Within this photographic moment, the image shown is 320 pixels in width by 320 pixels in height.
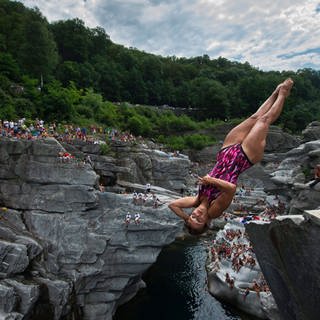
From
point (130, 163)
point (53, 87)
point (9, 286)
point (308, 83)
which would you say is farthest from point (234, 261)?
point (308, 83)

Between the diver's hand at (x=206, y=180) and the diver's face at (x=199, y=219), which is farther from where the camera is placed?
the diver's face at (x=199, y=219)

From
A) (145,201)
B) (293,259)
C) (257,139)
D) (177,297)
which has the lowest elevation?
(177,297)

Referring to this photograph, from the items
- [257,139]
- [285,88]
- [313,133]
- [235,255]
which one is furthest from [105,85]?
[257,139]

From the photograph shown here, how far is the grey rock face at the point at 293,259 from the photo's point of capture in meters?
7.63

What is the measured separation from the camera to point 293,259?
8.38 meters

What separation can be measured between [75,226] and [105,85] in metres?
43.0

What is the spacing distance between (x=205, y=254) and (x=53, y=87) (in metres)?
22.2

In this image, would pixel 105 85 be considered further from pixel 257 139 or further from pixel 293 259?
pixel 257 139

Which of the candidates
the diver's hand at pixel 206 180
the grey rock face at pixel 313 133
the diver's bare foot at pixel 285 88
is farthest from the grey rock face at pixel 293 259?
the grey rock face at pixel 313 133

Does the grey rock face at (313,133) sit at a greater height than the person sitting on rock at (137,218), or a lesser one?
greater

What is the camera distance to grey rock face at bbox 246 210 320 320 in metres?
7.63

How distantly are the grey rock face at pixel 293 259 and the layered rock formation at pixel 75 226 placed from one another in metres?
8.94

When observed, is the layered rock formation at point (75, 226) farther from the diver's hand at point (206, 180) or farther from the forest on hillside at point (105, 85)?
the diver's hand at point (206, 180)

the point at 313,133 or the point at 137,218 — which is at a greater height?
the point at 313,133
